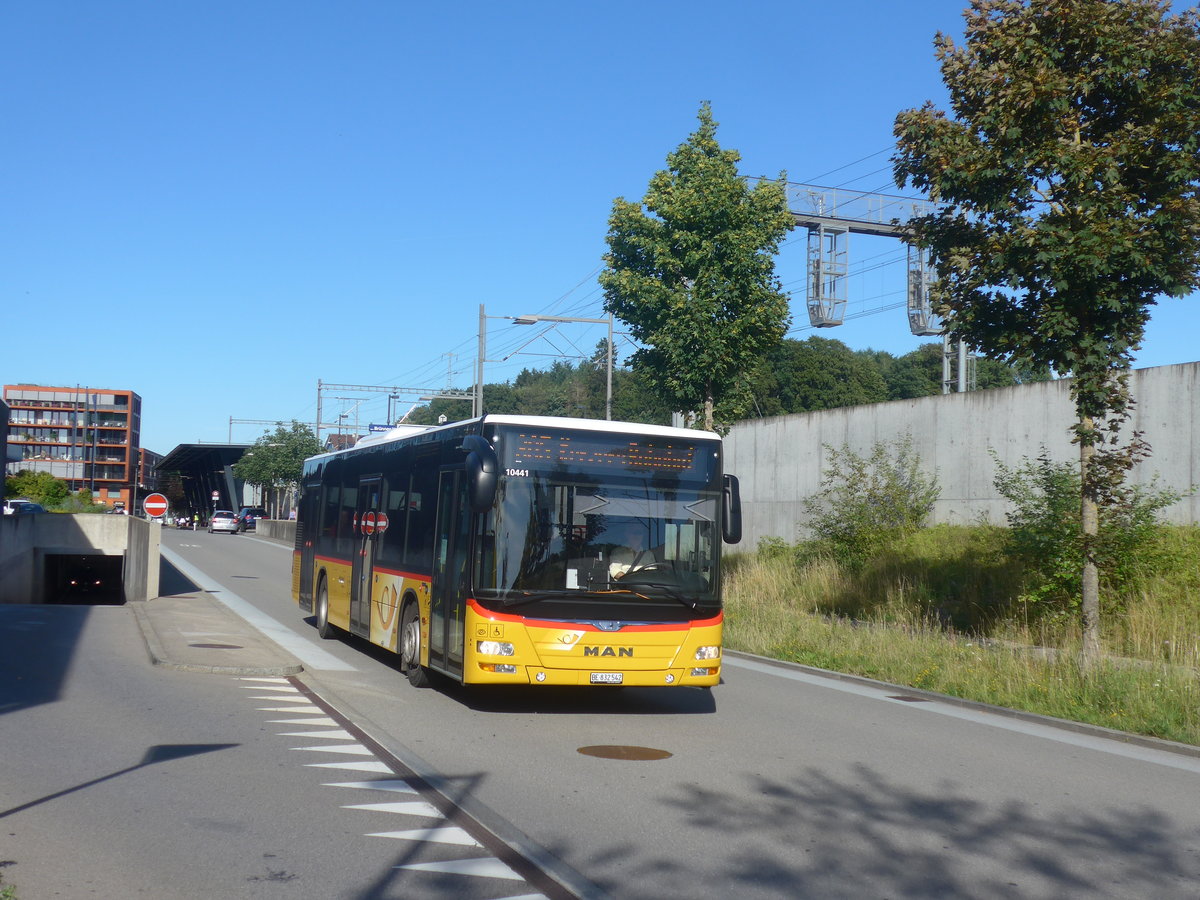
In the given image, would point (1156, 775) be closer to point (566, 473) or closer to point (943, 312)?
point (566, 473)

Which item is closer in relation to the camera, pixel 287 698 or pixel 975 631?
pixel 287 698

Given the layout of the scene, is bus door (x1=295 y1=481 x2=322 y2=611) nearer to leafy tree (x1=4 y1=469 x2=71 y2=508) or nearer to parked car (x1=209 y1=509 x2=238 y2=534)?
leafy tree (x1=4 y1=469 x2=71 y2=508)

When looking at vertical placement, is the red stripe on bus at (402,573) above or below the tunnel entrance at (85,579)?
above

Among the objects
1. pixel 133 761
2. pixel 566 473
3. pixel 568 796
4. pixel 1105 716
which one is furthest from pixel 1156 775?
pixel 133 761

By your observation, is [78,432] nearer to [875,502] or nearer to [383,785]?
[875,502]

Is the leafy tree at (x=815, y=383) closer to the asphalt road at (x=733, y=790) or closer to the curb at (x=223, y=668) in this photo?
the curb at (x=223, y=668)

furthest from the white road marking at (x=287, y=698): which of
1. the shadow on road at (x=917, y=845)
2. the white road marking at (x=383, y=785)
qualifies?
the shadow on road at (x=917, y=845)

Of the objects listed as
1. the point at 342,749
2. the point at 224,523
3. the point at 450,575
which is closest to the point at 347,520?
the point at 450,575

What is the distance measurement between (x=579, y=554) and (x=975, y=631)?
9923 mm

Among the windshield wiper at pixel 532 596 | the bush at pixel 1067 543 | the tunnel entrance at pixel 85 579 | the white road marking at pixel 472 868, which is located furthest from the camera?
the tunnel entrance at pixel 85 579

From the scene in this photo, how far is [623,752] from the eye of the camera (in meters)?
9.92

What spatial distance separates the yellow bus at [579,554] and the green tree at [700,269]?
12.2 metres

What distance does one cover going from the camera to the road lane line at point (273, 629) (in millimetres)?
15898

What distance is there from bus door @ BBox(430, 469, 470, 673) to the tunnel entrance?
2599cm
